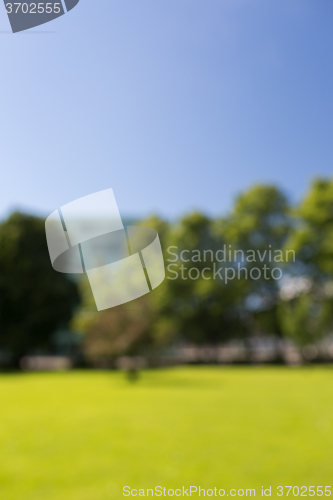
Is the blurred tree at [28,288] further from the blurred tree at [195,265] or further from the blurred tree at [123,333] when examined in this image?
the blurred tree at [123,333]

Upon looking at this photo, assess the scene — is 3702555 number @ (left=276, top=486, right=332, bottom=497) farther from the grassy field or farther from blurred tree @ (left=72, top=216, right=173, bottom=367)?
blurred tree @ (left=72, top=216, right=173, bottom=367)

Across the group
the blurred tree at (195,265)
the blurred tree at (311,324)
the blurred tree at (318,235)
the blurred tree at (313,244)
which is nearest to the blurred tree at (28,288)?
the blurred tree at (195,265)

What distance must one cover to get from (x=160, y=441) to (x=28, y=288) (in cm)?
168

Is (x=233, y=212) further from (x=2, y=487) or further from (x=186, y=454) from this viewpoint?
(x=2, y=487)

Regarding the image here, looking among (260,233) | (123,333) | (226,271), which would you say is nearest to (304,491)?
(226,271)

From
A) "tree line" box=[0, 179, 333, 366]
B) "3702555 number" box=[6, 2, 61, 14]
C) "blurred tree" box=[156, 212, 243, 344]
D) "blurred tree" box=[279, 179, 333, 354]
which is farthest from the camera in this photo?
"blurred tree" box=[279, 179, 333, 354]

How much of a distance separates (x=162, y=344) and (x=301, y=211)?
5864mm

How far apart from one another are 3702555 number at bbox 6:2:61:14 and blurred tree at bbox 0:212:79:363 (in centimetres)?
69

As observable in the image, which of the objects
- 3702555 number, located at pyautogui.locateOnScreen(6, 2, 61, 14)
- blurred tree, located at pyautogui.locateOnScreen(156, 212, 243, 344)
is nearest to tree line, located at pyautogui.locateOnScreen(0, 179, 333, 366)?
blurred tree, located at pyautogui.locateOnScreen(156, 212, 243, 344)

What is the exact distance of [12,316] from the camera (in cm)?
321

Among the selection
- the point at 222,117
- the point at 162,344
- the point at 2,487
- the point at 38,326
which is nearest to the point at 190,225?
the point at 222,117

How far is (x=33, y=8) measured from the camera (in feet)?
3.80

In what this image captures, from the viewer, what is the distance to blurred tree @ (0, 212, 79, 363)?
190 centimetres

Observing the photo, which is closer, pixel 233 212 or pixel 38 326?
pixel 233 212
